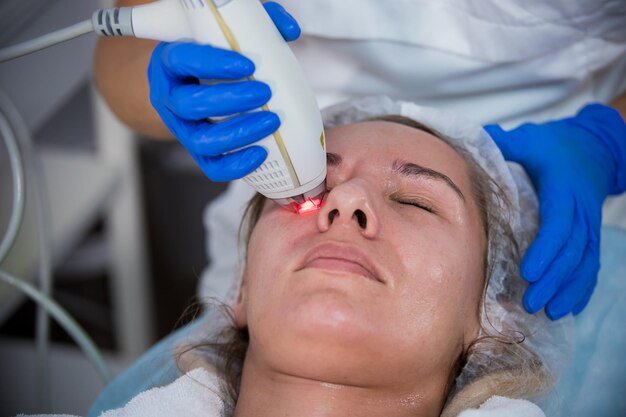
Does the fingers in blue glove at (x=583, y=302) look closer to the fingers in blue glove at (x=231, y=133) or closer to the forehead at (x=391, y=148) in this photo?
the forehead at (x=391, y=148)

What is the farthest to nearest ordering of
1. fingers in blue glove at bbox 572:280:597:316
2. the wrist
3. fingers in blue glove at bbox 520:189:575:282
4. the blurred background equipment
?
the blurred background equipment
the wrist
fingers in blue glove at bbox 572:280:597:316
fingers in blue glove at bbox 520:189:575:282

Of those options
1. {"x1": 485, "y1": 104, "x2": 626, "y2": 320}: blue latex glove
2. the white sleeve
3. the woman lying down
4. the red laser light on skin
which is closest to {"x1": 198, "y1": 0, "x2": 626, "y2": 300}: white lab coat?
{"x1": 485, "y1": 104, "x2": 626, "y2": 320}: blue latex glove

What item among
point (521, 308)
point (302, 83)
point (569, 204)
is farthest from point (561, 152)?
point (302, 83)

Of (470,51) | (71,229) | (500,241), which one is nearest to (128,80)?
(71,229)

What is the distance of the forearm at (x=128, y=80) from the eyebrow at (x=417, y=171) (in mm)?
471

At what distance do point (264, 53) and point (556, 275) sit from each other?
2.22 ft

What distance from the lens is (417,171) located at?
1136 millimetres

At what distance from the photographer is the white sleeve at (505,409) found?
103cm

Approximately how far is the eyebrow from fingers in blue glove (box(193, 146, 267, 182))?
230mm

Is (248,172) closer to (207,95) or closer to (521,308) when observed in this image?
(207,95)

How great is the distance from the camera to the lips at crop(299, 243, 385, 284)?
39.3 inches

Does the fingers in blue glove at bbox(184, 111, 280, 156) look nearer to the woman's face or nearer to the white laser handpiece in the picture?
the white laser handpiece

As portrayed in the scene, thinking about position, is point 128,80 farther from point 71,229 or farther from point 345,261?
point 345,261

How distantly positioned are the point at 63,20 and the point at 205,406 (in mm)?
1065
